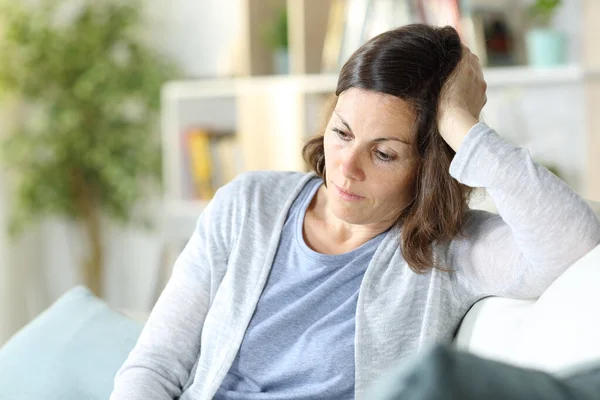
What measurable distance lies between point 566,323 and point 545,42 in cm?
162

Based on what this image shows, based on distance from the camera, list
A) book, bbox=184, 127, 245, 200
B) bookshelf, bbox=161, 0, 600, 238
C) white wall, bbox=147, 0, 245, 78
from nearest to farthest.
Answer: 1. bookshelf, bbox=161, 0, 600, 238
2. book, bbox=184, 127, 245, 200
3. white wall, bbox=147, 0, 245, 78

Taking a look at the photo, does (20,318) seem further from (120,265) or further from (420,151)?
(420,151)

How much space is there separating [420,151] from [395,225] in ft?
→ 0.44

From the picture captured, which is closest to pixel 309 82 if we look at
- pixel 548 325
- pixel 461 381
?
pixel 548 325

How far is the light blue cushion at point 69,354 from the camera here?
5.00 ft

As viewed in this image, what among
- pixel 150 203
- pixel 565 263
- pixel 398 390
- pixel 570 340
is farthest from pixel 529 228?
pixel 150 203

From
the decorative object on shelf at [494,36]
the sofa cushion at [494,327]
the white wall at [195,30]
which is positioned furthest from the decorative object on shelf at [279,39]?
the sofa cushion at [494,327]

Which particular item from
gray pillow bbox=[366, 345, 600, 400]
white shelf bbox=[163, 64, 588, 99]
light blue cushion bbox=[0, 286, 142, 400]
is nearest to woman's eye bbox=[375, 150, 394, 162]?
light blue cushion bbox=[0, 286, 142, 400]

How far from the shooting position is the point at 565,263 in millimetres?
1126

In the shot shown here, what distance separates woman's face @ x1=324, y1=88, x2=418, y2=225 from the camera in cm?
126

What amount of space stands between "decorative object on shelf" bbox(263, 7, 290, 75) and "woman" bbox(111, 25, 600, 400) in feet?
5.65

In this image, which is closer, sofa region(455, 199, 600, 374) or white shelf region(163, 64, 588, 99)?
sofa region(455, 199, 600, 374)

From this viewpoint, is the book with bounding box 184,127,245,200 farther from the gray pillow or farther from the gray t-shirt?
the gray pillow

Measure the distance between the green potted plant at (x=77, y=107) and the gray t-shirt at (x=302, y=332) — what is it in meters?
2.36
